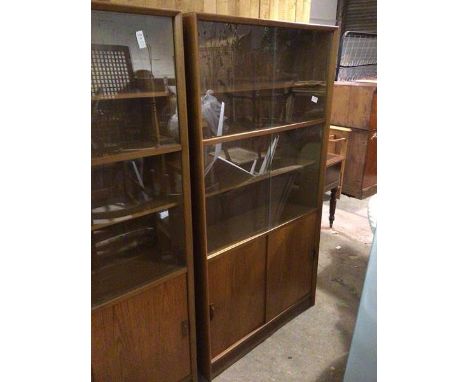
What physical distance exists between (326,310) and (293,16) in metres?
1.86

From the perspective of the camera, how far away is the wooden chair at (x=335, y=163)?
2.92 meters

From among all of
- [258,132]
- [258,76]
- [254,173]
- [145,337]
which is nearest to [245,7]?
[258,76]

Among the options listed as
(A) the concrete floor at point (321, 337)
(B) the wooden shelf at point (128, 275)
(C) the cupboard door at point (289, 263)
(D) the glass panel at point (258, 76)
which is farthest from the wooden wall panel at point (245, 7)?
(A) the concrete floor at point (321, 337)

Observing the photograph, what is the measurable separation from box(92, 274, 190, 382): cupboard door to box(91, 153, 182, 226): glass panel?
33cm

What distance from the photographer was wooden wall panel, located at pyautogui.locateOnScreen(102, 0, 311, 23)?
1467 millimetres

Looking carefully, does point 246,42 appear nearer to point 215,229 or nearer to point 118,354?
point 215,229

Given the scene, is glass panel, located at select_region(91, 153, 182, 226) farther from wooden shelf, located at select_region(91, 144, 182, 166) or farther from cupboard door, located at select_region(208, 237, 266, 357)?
cupboard door, located at select_region(208, 237, 266, 357)

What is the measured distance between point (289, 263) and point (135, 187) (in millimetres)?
1021

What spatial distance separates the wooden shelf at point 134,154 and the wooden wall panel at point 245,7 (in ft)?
1.94

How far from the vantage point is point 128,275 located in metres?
1.41
